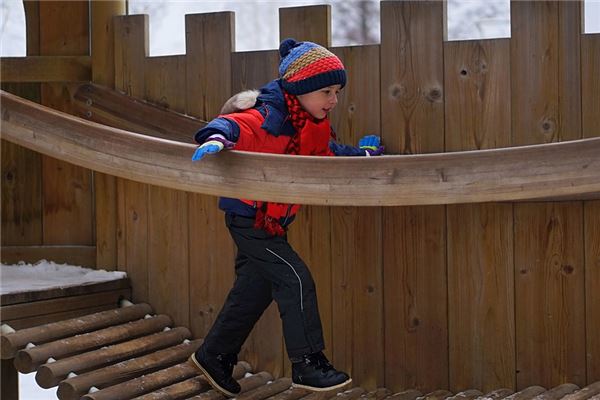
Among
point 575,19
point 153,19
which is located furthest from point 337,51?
point 153,19

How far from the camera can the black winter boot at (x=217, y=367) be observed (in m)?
3.39

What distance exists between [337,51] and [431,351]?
120cm

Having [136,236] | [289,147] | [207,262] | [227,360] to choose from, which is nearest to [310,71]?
[289,147]

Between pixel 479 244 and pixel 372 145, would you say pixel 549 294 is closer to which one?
pixel 479 244

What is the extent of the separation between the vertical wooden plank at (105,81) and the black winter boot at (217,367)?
3.34 ft

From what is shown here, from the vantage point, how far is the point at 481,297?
3.55m

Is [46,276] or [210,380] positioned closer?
[210,380]

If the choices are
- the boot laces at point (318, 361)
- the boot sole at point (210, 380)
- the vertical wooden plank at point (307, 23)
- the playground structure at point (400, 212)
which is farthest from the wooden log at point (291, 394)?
the vertical wooden plank at point (307, 23)

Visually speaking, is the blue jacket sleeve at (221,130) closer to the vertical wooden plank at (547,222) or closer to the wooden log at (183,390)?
the wooden log at (183,390)

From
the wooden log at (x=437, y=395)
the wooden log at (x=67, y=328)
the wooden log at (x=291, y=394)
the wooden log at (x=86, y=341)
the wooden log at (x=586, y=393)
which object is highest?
the wooden log at (x=67, y=328)

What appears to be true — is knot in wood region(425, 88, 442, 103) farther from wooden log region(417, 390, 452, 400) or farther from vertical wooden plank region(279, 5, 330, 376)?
wooden log region(417, 390, 452, 400)

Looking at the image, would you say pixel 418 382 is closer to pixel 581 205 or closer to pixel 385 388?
pixel 385 388

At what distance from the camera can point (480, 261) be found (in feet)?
11.6

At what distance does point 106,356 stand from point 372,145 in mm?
1258
